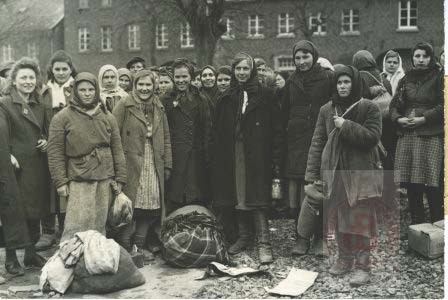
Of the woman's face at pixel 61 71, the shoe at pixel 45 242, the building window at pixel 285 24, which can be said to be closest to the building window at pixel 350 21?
the building window at pixel 285 24

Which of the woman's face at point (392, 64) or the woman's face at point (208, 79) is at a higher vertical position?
the woman's face at point (392, 64)

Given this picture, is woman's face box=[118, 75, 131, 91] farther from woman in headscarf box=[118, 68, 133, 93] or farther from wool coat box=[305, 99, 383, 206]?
wool coat box=[305, 99, 383, 206]

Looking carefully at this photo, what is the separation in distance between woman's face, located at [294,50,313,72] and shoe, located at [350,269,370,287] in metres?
2.10

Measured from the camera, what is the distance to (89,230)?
5.27 m

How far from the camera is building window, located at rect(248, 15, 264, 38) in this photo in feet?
109

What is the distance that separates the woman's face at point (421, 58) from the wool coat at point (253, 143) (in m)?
1.56

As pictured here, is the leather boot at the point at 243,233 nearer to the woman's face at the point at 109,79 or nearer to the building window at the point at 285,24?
the woman's face at the point at 109,79

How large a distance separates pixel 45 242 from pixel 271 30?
27939 mm

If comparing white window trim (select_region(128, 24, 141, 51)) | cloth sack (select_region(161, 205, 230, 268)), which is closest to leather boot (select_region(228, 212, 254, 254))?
cloth sack (select_region(161, 205, 230, 268))

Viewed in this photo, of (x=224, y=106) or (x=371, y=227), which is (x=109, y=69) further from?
(x=371, y=227)

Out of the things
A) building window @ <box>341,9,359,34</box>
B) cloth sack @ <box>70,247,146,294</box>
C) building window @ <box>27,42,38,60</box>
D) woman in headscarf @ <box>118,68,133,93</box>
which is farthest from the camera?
building window @ <box>27,42,38,60</box>

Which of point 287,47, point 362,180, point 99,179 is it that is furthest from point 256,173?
point 287,47

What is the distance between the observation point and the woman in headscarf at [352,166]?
5.09 meters

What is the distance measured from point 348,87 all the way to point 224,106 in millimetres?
1457
